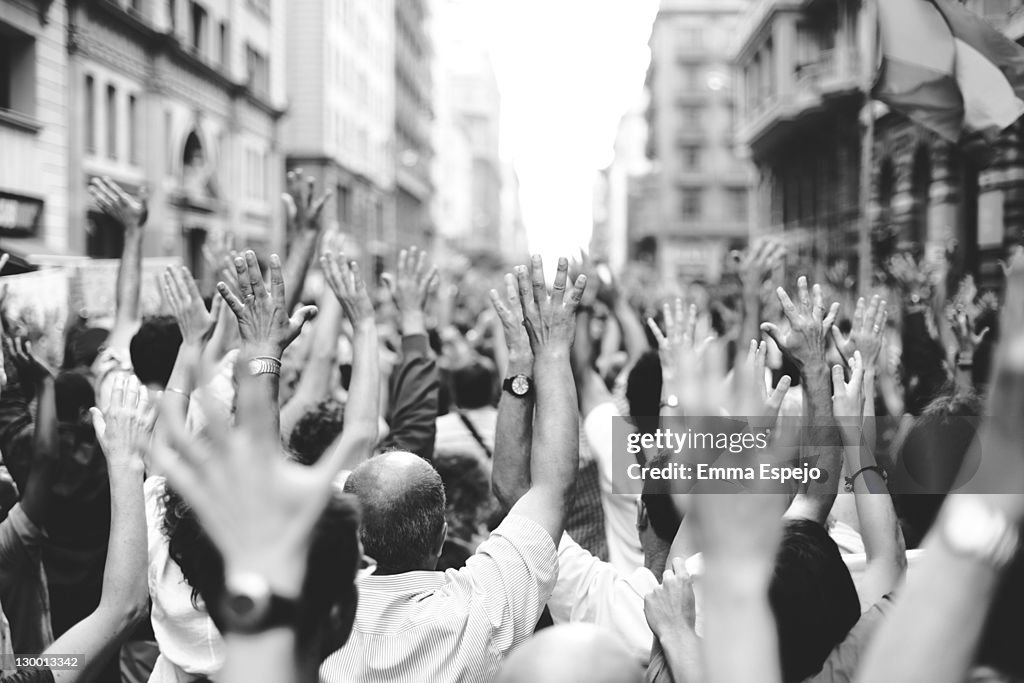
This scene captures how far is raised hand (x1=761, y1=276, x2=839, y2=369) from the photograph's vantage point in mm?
3436

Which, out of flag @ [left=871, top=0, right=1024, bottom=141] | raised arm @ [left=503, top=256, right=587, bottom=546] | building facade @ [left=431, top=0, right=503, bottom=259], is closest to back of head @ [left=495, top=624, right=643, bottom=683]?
raised arm @ [left=503, top=256, right=587, bottom=546]

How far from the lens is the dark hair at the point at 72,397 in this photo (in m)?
4.09

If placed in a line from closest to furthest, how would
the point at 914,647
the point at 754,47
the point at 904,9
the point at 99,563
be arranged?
1. the point at 914,647
2. the point at 99,563
3. the point at 904,9
4. the point at 754,47

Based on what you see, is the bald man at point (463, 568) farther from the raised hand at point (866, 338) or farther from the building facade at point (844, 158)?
the building facade at point (844, 158)

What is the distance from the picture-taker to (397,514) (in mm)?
2775

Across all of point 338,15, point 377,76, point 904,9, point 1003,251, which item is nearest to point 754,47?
point 338,15

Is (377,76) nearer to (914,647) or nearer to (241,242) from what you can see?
(241,242)

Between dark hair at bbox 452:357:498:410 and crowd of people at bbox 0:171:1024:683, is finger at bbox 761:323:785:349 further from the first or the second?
dark hair at bbox 452:357:498:410

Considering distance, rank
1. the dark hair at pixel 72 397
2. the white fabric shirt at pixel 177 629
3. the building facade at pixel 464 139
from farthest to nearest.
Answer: the building facade at pixel 464 139, the dark hair at pixel 72 397, the white fabric shirt at pixel 177 629

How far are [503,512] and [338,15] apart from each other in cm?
4389

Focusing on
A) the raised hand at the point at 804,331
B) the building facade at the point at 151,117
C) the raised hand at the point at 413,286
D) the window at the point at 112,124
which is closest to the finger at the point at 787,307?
the raised hand at the point at 804,331

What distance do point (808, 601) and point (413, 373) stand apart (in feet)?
8.40

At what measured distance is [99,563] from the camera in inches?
149

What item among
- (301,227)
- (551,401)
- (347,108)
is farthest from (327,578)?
(347,108)
